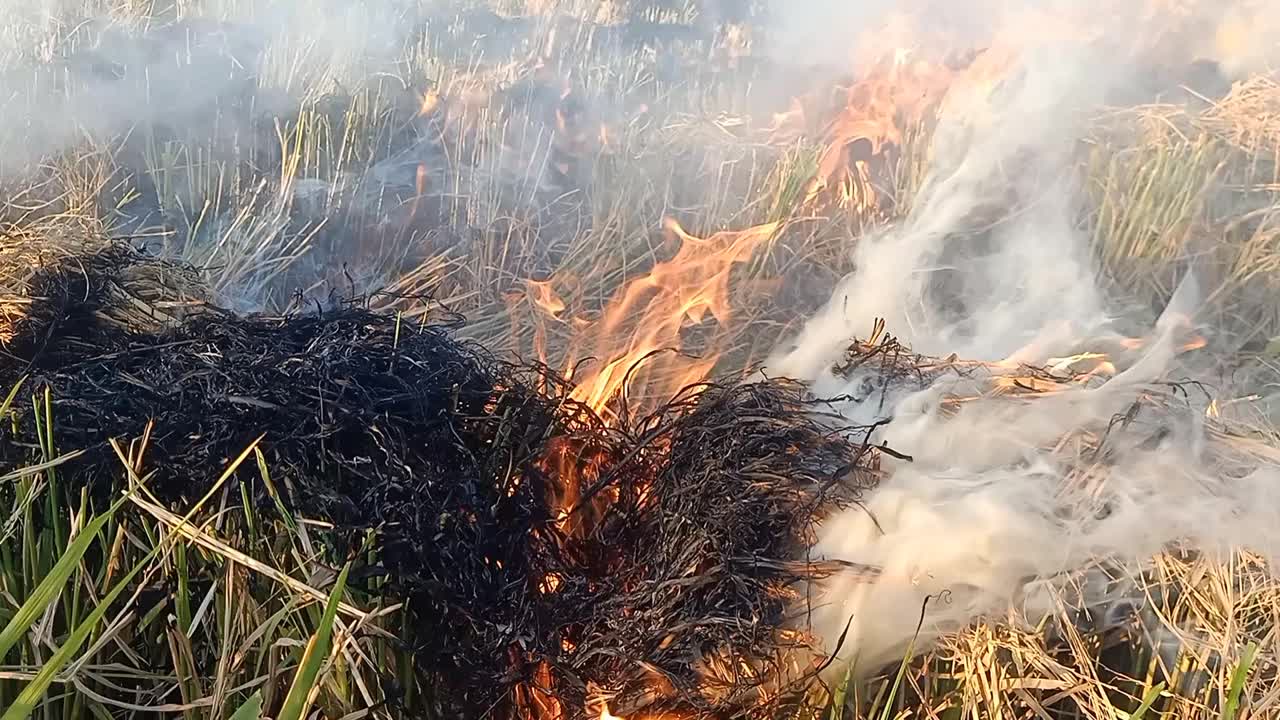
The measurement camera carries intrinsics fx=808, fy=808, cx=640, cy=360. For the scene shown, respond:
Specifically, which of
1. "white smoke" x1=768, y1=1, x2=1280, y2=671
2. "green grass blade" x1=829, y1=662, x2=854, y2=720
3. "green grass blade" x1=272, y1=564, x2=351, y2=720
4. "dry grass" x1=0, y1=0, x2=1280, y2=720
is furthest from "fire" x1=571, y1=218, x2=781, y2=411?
"green grass blade" x1=272, y1=564, x2=351, y2=720

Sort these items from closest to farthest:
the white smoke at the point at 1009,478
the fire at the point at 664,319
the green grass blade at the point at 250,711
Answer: the green grass blade at the point at 250,711
the white smoke at the point at 1009,478
the fire at the point at 664,319

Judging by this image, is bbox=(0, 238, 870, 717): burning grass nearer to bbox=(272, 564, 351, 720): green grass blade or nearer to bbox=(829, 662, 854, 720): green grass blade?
bbox=(829, 662, 854, 720): green grass blade

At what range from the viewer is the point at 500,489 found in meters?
1.46

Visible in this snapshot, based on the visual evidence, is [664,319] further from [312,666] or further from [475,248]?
[312,666]

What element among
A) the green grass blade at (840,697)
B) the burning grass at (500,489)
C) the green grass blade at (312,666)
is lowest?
the green grass blade at (840,697)

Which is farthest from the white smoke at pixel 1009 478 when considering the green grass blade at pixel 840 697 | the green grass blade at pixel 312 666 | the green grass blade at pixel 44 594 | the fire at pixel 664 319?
the green grass blade at pixel 44 594

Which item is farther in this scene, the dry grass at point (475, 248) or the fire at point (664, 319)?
the fire at point (664, 319)

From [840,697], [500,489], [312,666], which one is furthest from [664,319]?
[312,666]

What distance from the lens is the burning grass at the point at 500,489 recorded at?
131 cm

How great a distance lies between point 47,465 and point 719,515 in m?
1.02

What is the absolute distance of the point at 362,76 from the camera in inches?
145

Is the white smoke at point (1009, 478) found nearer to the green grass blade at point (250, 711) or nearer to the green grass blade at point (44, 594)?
the green grass blade at point (250, 711)

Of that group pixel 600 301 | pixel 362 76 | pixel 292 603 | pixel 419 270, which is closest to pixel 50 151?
pixel 362 76

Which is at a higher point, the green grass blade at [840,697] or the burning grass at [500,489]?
the burning grass at [500,489]
